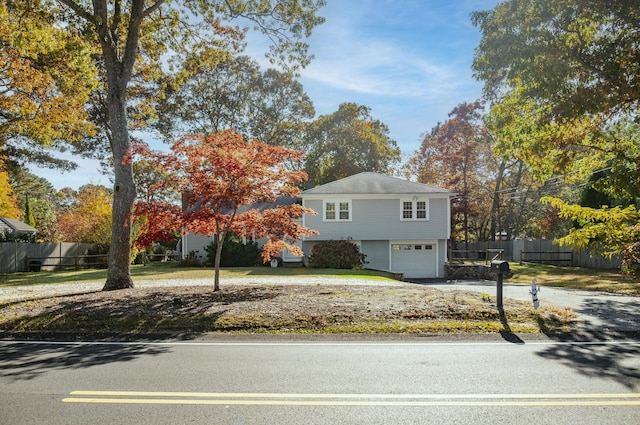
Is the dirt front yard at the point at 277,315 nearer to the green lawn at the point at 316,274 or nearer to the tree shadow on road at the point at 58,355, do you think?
the tree shadow on road at the point at 58,355

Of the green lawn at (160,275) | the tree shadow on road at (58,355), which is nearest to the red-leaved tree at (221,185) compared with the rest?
the tree shadow on road at (58,355)

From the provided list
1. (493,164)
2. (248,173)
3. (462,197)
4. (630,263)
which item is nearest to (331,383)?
(248,173)

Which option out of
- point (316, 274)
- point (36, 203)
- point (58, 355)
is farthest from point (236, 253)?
point (36, 203)

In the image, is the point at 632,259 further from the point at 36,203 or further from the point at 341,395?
the point at 36,203

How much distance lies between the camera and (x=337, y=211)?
98.0ft

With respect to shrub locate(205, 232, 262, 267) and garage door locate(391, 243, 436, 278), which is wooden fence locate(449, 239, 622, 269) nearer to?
garage door locate(391, 243, 436, 278)

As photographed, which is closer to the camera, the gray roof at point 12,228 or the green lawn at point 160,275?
the green lawn at point 160,275

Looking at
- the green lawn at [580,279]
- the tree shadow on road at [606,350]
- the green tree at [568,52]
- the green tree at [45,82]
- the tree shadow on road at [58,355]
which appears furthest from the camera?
the green lawn at [580,279]

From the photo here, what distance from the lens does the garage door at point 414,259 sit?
30.7 meters

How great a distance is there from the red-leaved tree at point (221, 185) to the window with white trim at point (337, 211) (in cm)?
1650

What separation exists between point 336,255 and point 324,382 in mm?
21869

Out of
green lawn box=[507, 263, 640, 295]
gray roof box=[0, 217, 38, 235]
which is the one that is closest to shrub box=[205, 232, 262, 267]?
gray roof box=[0, 217, 38, 235]

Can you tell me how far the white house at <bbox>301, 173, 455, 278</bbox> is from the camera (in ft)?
97.7

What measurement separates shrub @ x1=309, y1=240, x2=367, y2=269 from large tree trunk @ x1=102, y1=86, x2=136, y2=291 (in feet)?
48.7
